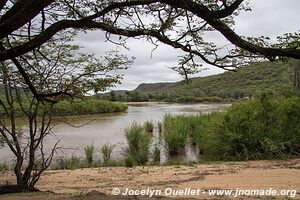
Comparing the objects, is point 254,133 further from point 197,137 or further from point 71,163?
point 71,163

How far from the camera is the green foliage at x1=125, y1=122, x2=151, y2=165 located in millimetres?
12523

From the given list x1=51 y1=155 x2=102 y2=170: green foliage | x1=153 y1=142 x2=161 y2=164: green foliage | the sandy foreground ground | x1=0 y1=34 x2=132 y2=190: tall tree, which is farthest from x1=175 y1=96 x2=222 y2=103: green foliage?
x1=0 y1=34 x2=132 y2=190: tall tree

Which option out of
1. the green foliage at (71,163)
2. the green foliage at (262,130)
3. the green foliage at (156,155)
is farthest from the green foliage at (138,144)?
the green foliage at (262,130)

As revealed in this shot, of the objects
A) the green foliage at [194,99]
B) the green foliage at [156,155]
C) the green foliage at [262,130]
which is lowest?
the green foliage at [156,155]

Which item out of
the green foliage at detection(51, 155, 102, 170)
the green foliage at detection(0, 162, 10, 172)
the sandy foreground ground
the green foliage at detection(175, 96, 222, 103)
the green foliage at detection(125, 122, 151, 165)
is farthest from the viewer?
the green foliage at detection(175, 96, 222, 103)

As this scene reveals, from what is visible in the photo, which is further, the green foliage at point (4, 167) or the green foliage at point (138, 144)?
the green foliage at point (138, 144)

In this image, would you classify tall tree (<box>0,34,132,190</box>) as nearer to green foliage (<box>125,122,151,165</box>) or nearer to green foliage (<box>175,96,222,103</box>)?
green foliage (<box>125,122,151,165</box>)

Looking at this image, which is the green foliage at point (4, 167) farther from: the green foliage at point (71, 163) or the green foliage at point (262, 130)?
the green foliage at point (262, 130)

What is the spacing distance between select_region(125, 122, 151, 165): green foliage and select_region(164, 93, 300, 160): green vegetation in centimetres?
99

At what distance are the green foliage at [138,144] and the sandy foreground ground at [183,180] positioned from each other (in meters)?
1.73

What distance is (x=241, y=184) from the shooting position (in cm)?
761

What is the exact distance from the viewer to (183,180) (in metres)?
8.45

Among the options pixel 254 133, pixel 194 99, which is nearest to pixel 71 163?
pixel 254 133

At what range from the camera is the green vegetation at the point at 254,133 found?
41.3 feet
